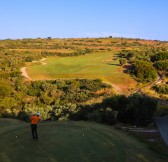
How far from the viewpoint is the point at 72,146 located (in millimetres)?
13648

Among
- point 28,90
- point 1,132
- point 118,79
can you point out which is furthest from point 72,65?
point 1,132

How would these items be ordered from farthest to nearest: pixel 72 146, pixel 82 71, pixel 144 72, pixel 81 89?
pixel 82 71 < pixel 144 72 < pixel 81 89 < pixel 72 146

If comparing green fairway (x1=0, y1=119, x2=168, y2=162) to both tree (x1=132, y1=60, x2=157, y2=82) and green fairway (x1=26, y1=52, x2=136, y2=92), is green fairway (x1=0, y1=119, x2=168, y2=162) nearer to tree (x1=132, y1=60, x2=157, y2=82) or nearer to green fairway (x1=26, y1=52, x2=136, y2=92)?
green fairway (x1=26, y1=52, x2=136, y2=92)

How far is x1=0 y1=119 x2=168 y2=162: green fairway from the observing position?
1247 cm

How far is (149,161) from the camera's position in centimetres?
1316

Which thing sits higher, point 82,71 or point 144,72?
point 82,71

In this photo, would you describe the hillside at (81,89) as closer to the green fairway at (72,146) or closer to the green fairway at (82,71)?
the green fairway at (82,71)

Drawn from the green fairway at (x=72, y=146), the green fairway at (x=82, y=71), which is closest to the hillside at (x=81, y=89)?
the green fairway at (x=82, y=71)

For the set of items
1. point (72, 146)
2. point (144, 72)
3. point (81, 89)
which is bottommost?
point (81, 89)

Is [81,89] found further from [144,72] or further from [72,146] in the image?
[72,146]

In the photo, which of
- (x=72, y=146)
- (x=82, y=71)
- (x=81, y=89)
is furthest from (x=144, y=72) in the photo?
(x=72, y=146)

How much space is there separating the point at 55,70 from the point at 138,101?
125 ft

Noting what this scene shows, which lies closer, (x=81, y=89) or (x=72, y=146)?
(x=72, y=146)

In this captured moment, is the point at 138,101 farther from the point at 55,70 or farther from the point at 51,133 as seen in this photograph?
the point at 55,70
